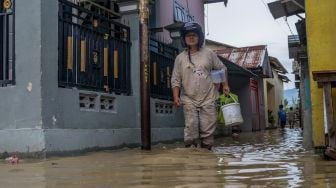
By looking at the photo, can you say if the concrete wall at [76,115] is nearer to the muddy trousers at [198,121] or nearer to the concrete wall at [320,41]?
the muddy trousers at [198,121]

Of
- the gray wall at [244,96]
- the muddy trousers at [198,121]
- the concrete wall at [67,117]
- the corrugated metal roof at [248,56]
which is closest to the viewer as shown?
the concrete wall at [67,117]

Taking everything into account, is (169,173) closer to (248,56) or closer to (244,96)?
(244,96)

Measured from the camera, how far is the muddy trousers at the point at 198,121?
663cm

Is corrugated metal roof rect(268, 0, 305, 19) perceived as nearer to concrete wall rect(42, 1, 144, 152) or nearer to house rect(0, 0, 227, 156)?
house rect(0, 0, 227, 156)

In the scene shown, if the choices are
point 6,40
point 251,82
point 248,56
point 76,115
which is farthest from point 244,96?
point 6,40

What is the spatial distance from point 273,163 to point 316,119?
1.52m

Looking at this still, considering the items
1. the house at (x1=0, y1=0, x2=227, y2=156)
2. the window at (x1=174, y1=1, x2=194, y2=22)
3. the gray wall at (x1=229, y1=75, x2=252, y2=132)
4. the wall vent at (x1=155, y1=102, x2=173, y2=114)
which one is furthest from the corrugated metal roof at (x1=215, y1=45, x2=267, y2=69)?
the house at (x1=0, y1=0, x2=227, y2=156)

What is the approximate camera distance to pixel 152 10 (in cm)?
1145

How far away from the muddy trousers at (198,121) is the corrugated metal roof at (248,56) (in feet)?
47.1

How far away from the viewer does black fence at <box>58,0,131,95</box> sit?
6.46 meters

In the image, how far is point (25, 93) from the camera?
19.2 ft

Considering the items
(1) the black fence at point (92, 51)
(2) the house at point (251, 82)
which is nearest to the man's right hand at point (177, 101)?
(1) the black fence at point (92, 51)

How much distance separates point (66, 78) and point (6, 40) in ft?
3.02

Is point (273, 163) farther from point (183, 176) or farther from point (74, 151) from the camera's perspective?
point (74, 151)
